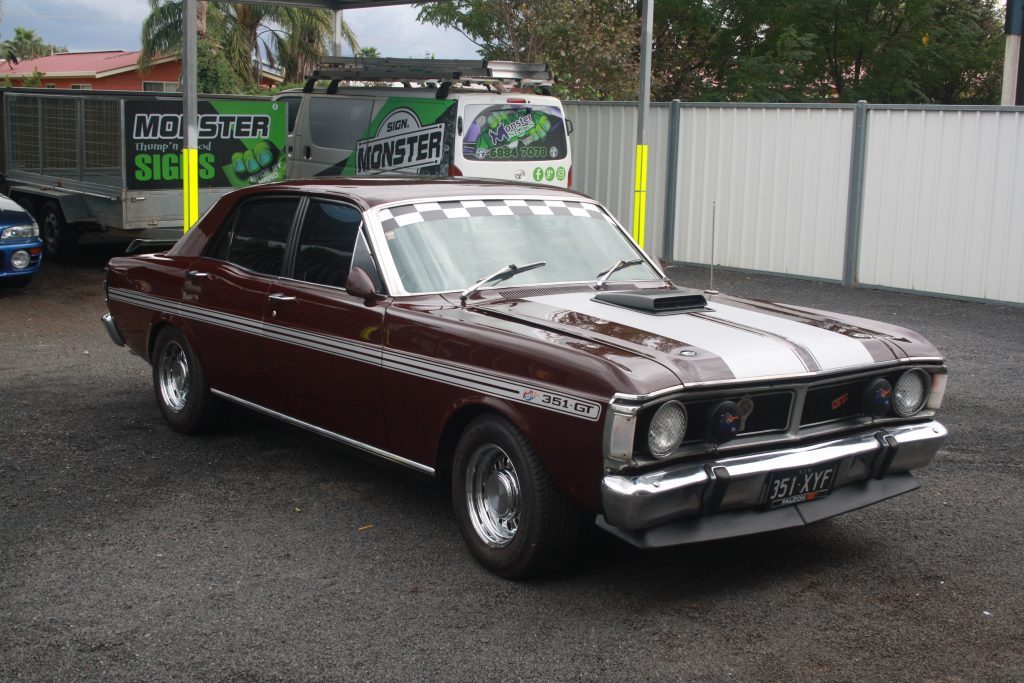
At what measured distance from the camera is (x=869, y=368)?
481 cm

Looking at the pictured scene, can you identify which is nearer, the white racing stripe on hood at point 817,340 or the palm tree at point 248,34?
the white racing stripe on hood at point 817,340

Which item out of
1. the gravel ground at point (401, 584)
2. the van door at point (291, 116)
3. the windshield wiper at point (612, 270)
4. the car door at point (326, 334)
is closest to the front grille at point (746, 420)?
the gravel ground at point (401, 584)

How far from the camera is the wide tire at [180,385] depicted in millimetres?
6738

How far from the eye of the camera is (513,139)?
44.6ft

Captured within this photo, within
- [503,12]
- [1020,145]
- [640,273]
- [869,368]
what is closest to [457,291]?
[640,273]

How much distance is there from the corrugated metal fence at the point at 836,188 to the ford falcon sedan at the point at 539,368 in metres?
7.98

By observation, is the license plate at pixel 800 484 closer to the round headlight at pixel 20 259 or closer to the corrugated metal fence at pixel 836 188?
the corrugated metal fence at pixel 836 188

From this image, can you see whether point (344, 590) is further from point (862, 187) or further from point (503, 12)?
point (503, 12)

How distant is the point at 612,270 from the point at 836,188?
904 centimetres

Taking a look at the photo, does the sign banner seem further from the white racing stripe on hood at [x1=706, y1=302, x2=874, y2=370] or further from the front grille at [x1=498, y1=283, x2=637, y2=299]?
the white racing stripe on hood at [x1=706, y1=302, x2=874, y2=370]

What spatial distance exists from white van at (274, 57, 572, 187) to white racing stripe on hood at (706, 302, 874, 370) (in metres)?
8.30

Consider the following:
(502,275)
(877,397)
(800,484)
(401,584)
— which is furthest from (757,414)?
(401,584)

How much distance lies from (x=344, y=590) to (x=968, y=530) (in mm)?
2940

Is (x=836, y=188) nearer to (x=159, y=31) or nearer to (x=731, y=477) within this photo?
(x=731, y=477)
